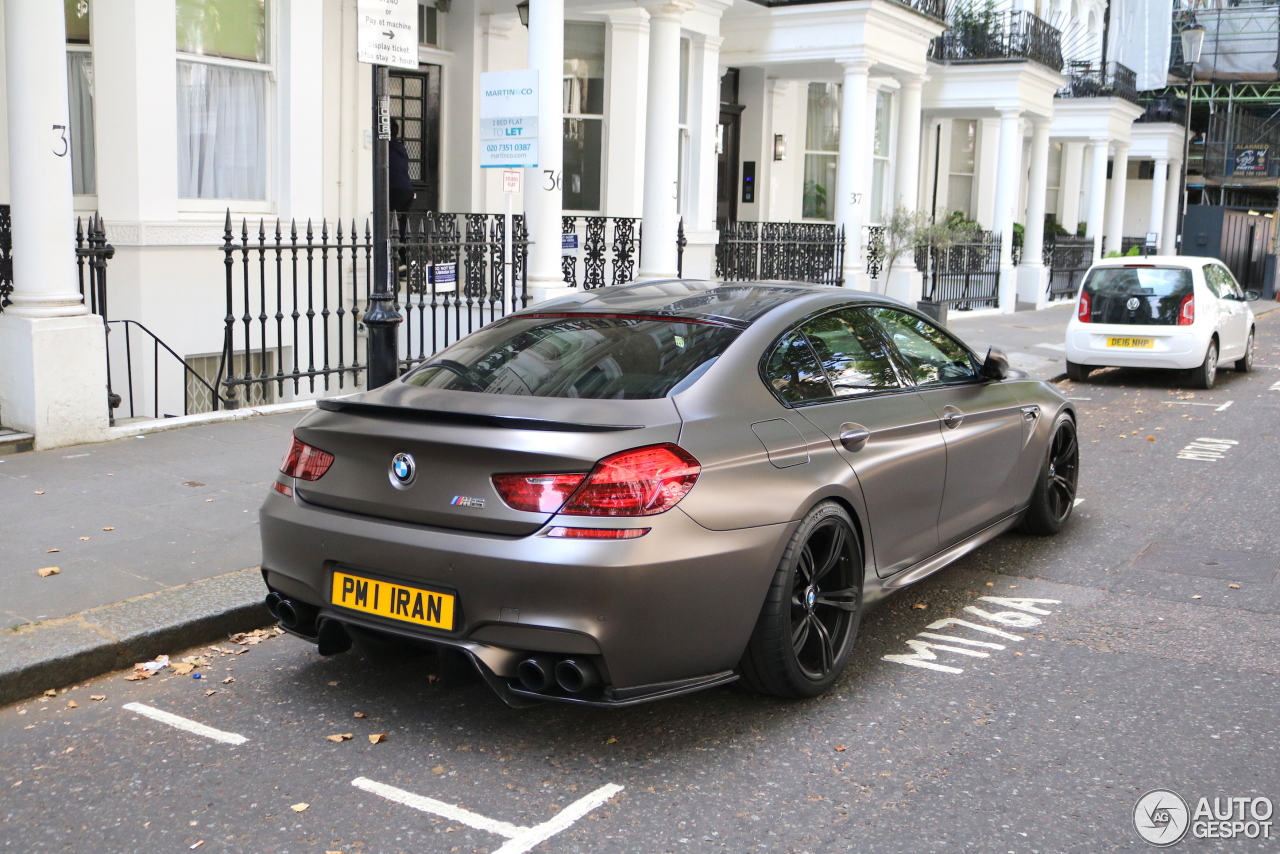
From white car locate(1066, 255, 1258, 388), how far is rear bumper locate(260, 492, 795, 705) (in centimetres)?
1090

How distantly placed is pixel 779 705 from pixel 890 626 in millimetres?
1155

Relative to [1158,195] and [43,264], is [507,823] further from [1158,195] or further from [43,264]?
[1158,195]

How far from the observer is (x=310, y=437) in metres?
4.31

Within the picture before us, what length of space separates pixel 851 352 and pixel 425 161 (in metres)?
10.9

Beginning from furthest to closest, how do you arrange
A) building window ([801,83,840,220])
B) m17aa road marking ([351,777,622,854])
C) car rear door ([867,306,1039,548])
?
1. building window ([801,83,840,220])
2. car rear door ([867,306,1039,548])
3. m17aa road marking ([351,777,622,854])

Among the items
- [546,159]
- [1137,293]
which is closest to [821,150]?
[1137,293]

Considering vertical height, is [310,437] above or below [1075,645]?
above

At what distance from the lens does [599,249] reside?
1427 centimetres

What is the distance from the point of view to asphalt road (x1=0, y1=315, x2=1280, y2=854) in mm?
3453

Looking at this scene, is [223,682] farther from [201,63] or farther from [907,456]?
[201,63]

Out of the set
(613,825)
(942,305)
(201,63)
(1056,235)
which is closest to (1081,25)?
(1056,235)

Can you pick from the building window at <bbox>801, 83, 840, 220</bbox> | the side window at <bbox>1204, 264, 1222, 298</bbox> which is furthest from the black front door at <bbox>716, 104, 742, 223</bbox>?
the side window at <bbox>1204, 264, 1222, 298</bbox>

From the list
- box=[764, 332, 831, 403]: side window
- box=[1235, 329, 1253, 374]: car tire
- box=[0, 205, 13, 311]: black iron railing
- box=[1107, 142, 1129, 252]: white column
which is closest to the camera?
box=[764, 332, 831, 403]: side window

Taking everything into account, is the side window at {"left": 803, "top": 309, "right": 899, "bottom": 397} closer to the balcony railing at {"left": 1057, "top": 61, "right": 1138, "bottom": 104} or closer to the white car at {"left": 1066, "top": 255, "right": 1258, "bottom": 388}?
the white car at {"left": 1066, "top": 255, "right": 1258, "bottom": 388}
